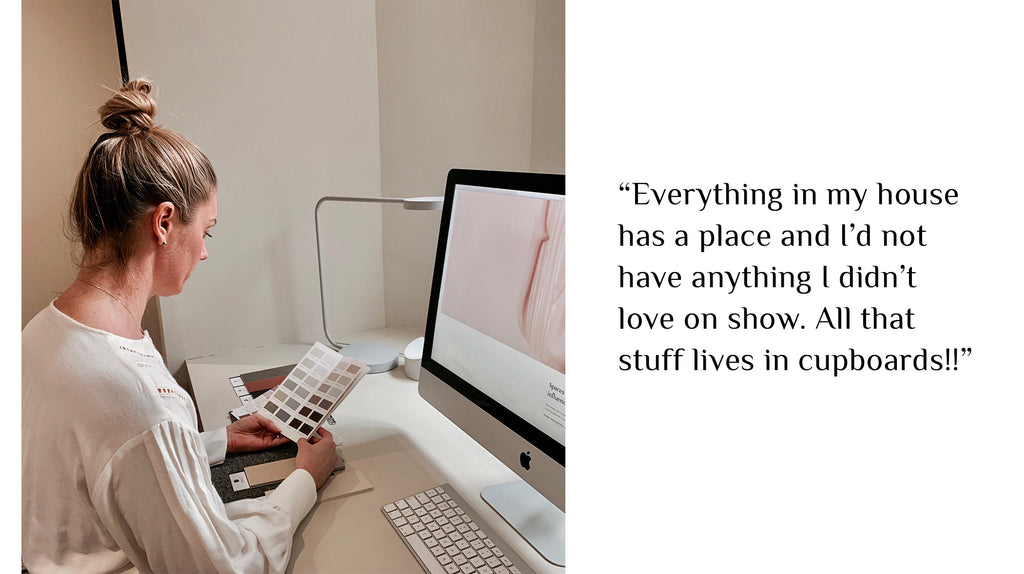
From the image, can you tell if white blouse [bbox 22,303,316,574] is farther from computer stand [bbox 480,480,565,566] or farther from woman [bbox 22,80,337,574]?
computer stand [bbox 480,480,565,566]

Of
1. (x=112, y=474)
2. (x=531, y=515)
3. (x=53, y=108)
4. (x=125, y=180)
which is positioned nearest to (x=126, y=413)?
(x=112, y=474)

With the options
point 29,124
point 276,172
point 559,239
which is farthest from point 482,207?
point 29,124

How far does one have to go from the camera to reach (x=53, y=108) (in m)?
2.02

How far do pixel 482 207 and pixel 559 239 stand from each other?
21 centimetres

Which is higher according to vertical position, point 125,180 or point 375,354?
point 125,180

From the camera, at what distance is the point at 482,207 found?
103cm

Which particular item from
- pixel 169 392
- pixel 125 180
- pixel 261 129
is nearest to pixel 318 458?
pixel 169 392

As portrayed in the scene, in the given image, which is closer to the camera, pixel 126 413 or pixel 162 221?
pixel 126 413

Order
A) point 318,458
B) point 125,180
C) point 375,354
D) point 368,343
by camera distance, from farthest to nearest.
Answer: point 368,343
point 375,354
point 318,458
point 125,180

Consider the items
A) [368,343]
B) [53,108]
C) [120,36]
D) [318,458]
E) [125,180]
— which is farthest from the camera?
[53,108]

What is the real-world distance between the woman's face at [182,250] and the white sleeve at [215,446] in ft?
0.86

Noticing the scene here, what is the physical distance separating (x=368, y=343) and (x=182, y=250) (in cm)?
81

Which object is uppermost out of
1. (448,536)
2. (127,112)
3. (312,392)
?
(127,112)

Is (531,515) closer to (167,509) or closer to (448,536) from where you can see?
(448,536)
